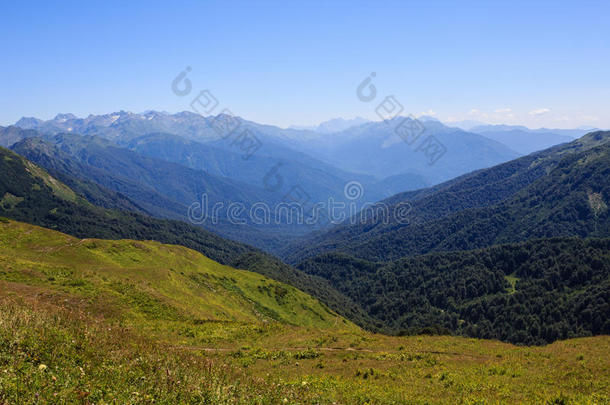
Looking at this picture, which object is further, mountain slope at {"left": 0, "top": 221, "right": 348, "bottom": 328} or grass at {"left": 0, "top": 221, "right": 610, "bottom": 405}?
mountain slope at {"left": 0, "top": 221, "right": 348, "bottom": 328}

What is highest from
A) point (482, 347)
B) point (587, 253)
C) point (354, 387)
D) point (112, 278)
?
point (112, 278)

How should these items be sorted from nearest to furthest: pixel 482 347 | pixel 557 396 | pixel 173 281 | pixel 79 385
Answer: pixel 79 385, pixel 557 396, pixel 482 347, pixel 173 281

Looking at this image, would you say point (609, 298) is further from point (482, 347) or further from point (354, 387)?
point (354, 387)

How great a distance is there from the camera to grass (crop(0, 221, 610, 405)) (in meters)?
12.9

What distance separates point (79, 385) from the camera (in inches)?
472

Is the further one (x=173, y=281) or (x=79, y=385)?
(x=173, y=281)

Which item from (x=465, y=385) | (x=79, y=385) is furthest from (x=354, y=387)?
(x=79, y=385)

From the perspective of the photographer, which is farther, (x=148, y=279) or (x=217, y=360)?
(x=148, y=279)

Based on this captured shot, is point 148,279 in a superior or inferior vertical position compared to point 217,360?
superior

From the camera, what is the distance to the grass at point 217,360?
12.9 m

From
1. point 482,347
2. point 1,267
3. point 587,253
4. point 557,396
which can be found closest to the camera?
point 557,396

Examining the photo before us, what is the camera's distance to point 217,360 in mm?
21281

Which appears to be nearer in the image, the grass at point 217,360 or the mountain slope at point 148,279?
the grass at point 217,360

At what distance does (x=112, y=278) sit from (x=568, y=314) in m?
172
